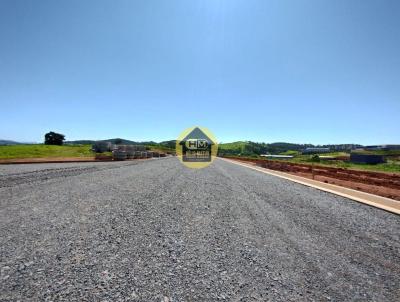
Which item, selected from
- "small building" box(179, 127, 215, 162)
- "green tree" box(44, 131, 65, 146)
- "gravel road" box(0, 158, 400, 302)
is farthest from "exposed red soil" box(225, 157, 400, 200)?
"green tree" box(44, 131, 65, 146)

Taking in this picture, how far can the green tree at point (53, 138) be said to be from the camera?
7706 centimetres

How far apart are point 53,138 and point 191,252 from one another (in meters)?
88.2

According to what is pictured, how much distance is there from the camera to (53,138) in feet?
256

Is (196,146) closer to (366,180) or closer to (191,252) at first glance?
(366,180)

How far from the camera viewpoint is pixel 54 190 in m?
10.4

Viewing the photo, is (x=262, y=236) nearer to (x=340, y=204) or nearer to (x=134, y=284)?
(x=134, y=284)

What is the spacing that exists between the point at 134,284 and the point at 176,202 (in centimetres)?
562

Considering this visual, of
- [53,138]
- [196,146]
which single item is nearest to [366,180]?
[196,146]

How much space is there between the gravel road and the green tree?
80.4 metres

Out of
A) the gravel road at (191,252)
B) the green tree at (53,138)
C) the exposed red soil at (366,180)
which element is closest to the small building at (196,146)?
the exposed red soil at (366,180)

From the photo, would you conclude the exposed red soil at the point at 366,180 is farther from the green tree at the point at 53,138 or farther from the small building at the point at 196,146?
the green tree at the point at 53,138

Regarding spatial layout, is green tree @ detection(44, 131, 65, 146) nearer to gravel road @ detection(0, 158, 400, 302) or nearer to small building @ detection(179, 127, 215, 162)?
small building @ detection(179, 127, 215, 162)

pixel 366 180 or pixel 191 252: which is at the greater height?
pixel 191 252

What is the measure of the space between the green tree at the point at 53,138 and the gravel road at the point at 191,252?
264 ft
